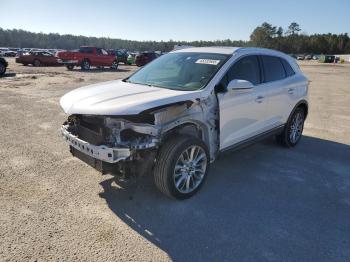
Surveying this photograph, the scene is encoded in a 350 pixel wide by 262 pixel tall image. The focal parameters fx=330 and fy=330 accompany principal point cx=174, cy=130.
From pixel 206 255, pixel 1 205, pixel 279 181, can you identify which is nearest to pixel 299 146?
pixel 279 181

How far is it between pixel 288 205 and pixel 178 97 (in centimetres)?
190

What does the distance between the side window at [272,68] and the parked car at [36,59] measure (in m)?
25.7

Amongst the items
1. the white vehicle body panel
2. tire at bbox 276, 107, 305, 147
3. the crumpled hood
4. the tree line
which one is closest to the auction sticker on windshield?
the white vehicle body panel

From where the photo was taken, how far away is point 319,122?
8.83 metres

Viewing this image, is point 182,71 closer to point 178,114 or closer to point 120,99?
point 178,114

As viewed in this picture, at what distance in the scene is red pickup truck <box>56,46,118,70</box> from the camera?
25006 millimetres

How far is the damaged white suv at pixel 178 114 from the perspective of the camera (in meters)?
3.63

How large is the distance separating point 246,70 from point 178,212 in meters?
2.37

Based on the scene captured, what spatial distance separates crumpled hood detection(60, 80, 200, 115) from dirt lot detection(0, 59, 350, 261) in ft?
3.79

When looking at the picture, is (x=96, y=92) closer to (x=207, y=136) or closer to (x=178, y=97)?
(x=178, y=97)

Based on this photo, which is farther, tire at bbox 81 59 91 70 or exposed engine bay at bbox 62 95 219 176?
tire at bbox 81 59 91 70

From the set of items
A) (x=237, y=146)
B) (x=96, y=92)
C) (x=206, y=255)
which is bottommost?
(x=206, y=255)

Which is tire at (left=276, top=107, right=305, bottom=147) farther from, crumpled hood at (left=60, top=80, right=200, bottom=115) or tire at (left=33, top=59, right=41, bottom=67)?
tire at (left=33, top=59, right=41, bottom=67)

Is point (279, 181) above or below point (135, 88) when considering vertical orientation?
below
